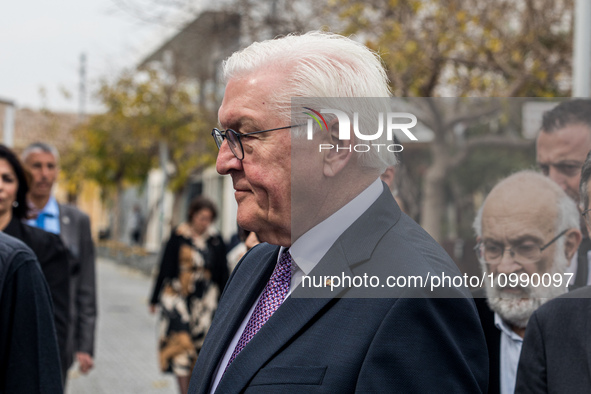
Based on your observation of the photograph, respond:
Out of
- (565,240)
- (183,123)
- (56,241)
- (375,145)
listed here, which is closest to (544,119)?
(565,240)

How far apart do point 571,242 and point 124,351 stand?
9598 mm

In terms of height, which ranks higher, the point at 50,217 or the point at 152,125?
the point at 152,125

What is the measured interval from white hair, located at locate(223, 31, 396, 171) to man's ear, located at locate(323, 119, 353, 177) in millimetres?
37

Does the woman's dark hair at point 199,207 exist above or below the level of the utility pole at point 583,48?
below

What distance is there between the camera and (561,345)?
6.23ft

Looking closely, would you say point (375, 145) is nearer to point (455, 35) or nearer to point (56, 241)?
point (56, 241)

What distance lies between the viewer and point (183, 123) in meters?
22.8

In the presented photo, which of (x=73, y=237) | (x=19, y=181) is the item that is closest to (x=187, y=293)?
(x=73, y=237)

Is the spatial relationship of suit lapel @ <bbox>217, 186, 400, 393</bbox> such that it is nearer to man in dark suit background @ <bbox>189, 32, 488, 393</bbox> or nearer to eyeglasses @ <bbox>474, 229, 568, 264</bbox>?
man in dark suit background @ <bbox>189, 32, 488, 393</bbox>

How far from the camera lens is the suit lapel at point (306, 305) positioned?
1756mm

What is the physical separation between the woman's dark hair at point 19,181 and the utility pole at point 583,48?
3.75 meters

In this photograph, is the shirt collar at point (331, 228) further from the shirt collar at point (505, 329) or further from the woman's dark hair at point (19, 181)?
the woman's dark hair at point (19, 181)

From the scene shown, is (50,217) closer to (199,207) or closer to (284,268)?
(199,207)

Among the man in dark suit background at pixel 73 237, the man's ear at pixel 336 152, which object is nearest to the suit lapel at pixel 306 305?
the man's ear at pixel 336 152
